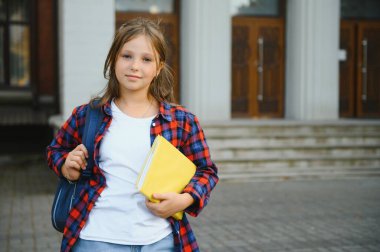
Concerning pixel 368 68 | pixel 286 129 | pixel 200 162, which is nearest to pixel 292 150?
pixel 286 129

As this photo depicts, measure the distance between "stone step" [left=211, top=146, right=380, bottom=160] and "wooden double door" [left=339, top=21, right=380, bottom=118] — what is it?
2.90 m

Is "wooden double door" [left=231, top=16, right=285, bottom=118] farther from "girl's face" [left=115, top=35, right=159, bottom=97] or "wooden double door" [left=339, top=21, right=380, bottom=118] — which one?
"girl's face" [left=115, top=35, right=159, bottom=97]

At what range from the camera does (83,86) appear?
473 inches

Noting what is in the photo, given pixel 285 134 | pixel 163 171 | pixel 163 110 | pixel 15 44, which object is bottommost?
pixel 285 134

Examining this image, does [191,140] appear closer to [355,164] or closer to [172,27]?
[355,164]

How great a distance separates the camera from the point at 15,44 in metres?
20.5

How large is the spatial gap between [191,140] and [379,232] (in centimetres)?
512

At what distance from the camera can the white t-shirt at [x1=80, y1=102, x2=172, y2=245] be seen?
2.59 meters

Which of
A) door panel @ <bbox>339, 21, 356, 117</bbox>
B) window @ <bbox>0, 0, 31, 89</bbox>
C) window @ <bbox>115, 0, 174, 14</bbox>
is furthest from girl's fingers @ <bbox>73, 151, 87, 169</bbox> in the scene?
window @ <bbox>0, 0, 31, 89</bbox>

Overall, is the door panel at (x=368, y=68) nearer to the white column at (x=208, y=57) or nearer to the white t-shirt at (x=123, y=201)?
the white column at (x=208, y=57)

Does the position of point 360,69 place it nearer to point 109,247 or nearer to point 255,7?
point 255,7

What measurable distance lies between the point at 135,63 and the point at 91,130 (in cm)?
35

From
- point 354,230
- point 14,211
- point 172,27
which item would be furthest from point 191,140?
point 172,27

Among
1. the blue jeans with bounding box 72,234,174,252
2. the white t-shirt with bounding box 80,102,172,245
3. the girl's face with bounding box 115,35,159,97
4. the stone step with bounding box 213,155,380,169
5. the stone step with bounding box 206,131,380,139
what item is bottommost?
the stone step with bounding box 213,155,380,169
